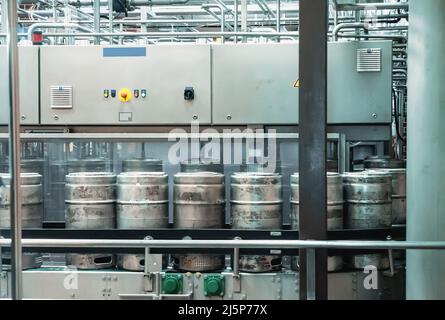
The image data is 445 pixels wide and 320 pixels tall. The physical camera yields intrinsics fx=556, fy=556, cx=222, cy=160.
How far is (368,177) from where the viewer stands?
349cm

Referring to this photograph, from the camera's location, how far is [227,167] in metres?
4.28

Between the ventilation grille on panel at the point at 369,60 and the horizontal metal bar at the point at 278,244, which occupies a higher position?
the ventilation grille on panel at the point at 369,60

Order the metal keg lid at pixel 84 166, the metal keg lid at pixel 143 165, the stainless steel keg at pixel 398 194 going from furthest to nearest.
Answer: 1. the metal keg lid at pixel 84 166
2. the metal keg lid at pixel 143 165
3. the stainless steel keg at pixel 398 194

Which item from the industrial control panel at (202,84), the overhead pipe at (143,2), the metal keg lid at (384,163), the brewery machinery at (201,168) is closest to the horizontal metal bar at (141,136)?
the brewery machinery at (201,168)

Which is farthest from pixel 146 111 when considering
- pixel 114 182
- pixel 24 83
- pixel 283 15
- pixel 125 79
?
pixel 283 15

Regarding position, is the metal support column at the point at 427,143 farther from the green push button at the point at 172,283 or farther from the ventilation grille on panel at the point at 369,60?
the green push button at the point at 172,283

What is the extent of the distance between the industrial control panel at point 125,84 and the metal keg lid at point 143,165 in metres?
0.28

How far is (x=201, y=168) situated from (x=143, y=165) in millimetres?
449

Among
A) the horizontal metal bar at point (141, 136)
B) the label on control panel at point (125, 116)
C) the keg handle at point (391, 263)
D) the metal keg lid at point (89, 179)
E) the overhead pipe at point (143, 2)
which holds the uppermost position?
the overhead pipe at point (143, 2)

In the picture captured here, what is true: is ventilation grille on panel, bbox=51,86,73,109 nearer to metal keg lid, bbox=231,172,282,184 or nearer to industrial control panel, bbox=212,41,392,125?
industrial control panel, bbox=212,41,392,125

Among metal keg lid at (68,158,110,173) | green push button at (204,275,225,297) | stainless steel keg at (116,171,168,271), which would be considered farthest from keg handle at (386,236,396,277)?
metal keg lid at (68,158,110,173)

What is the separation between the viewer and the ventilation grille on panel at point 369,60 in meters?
3.87
